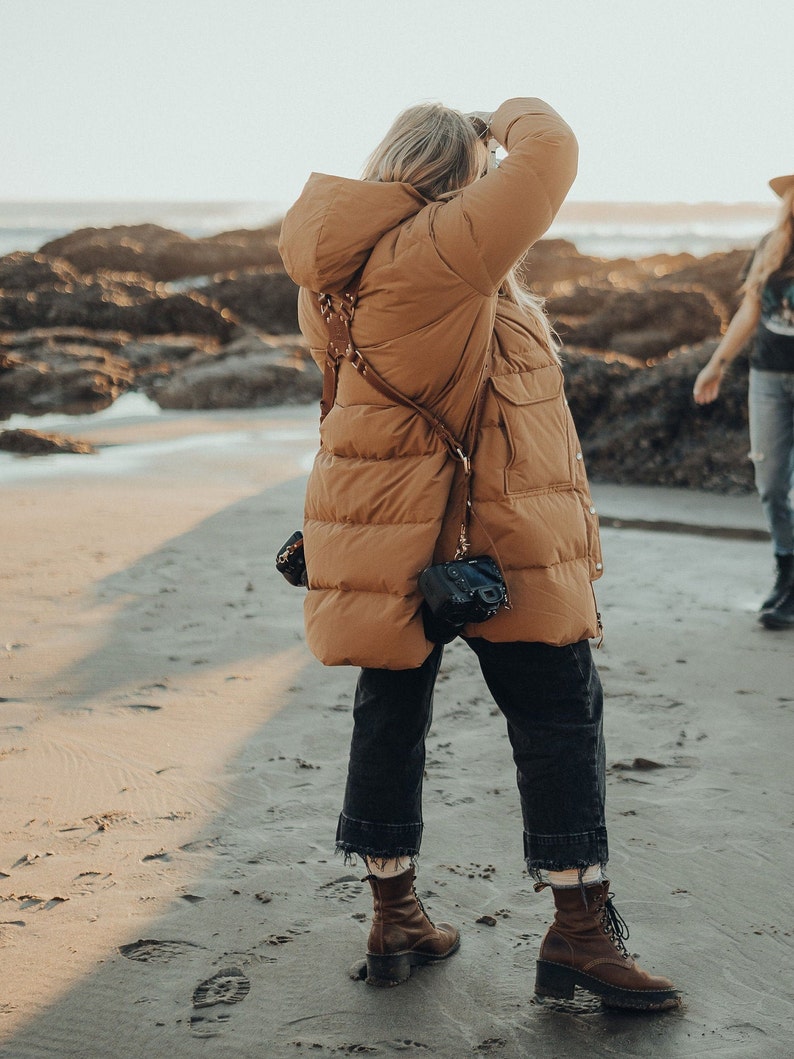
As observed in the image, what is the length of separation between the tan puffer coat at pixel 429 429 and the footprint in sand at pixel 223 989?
0.74m

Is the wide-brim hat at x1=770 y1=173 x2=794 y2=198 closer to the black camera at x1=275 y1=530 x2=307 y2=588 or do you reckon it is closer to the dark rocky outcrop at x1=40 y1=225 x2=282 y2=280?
the black camera at x1=275 y1=530 x2=307 y2=588

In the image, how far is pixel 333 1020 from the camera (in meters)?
2.24

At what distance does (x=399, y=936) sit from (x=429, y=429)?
109cm

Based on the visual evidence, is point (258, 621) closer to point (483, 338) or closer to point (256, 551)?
point (256, 551)

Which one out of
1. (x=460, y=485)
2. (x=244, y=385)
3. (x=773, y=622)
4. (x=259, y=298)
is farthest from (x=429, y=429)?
(x=259, y=298)

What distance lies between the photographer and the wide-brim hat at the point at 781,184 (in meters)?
4.65

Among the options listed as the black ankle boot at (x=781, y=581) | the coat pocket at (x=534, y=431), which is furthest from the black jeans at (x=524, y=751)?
the black ankle boot at (x=781, y=581)

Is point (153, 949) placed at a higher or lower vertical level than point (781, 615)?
lower

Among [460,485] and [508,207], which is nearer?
[508,207]

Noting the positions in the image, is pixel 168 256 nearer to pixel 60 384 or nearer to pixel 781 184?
pixel 60 384

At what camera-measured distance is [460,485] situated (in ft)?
7.18

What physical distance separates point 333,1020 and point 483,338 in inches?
54.9

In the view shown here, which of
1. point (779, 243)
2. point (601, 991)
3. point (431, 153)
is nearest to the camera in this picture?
point (431, 153)

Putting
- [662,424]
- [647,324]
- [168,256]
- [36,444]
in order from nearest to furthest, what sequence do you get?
[662,424]
[36,444]
[647,324]
[168,256]
